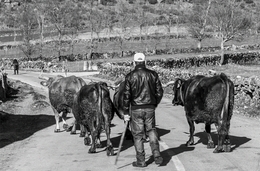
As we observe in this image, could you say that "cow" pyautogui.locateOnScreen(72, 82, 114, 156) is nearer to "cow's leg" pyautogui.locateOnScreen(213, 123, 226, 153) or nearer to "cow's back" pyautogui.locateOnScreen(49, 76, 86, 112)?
"cow's leg" pyautogui.locateOnScreen(213, 123, 226, 153)

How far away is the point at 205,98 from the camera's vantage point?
1160cm

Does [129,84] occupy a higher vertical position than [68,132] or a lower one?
higher

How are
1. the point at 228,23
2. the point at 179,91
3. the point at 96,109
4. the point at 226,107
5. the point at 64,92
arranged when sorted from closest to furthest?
the point at 226,107, the point at 96,109, the point at 179,91, the point at 64,92, the point at 228,23

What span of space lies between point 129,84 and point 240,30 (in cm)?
5904

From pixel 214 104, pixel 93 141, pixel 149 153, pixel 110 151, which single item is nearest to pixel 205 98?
pixel 214 104

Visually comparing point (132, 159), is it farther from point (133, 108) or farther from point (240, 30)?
point (240, 30)

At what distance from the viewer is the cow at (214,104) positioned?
11.2m

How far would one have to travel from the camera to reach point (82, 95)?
12109 millimetres

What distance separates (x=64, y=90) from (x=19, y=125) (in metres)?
3.62

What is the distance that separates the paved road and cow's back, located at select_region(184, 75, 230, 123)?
30.9 inches

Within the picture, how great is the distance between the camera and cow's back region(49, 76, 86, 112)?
15133 mm

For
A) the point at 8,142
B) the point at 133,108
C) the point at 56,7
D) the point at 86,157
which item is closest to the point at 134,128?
the point at 133,108

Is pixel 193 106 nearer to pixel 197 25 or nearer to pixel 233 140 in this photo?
pixel 233 140

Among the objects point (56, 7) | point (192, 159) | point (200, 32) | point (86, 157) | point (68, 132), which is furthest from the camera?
point (56, 7)
